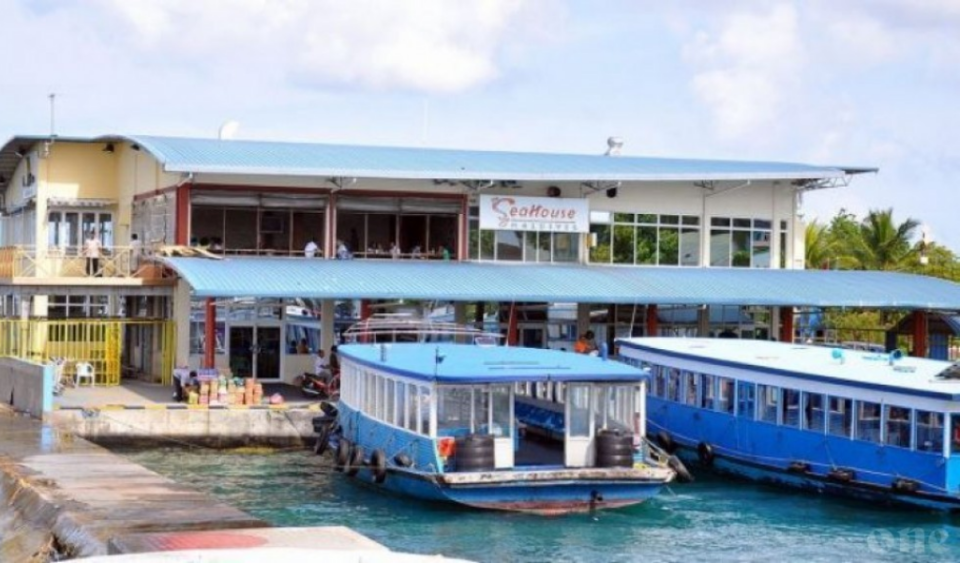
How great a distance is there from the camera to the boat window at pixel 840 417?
26672 millimetres

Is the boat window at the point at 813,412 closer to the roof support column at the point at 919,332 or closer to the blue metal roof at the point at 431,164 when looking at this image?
the blue metal roof at the point at 431,164

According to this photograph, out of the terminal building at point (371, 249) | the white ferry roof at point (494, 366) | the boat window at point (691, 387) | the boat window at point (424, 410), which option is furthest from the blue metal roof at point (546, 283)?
the boat window at point (424, 410)

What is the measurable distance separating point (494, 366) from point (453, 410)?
984 millimetres

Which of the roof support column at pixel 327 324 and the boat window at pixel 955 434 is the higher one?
the roof support column at pixel 327 324

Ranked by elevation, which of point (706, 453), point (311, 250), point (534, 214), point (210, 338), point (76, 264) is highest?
point (534, 214)

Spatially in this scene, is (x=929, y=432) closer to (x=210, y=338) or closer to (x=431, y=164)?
(x=210, y=338)

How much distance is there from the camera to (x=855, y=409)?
26.4m

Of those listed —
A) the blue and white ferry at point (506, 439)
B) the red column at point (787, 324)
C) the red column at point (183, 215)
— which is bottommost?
the blue and white ferry at point (506, 439)

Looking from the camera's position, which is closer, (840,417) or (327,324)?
Answer: (840,417)

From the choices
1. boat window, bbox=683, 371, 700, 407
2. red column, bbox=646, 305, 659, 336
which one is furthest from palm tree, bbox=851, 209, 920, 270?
boat window, bbox=683, 371, 700, 407

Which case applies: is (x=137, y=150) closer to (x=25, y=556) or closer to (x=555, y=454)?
(x=555, y=454)

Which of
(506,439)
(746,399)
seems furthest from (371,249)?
(506,439)

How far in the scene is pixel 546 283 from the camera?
1483 inches

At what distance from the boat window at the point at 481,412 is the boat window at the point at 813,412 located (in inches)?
260
